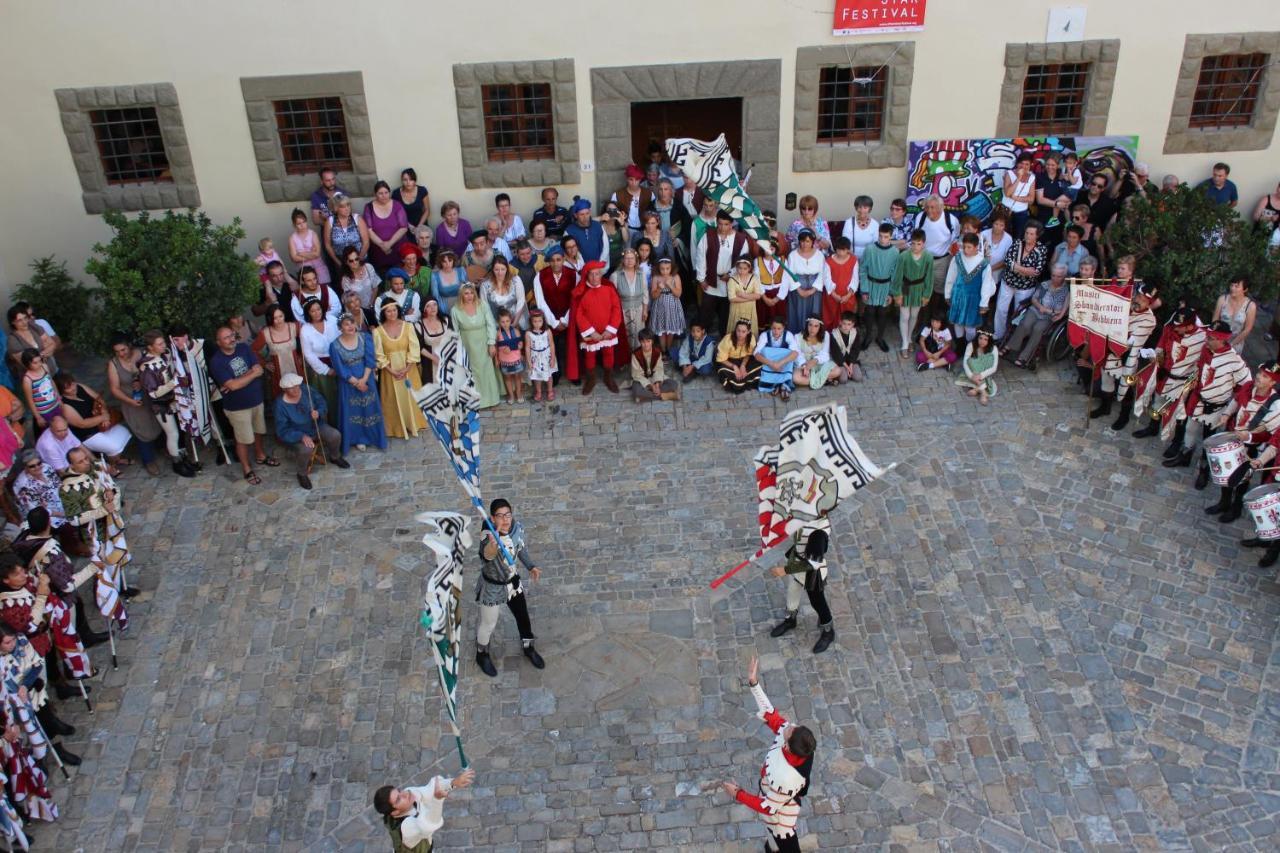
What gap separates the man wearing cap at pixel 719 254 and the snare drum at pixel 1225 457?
5.31 meters

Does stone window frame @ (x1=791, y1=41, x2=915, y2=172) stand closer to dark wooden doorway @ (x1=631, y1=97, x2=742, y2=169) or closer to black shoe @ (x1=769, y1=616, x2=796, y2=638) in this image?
dark wooden doorway @ (x1=631, y1=97, x2=742, y2=169)

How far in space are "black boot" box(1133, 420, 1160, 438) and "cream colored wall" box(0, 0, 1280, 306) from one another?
4.03 m

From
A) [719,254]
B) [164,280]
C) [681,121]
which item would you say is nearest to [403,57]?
[164,280]

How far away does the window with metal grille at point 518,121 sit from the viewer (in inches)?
568

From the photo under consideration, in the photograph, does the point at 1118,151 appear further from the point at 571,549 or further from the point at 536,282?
the point at 571,549

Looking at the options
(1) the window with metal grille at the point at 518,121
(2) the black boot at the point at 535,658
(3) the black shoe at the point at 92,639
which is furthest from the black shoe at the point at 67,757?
(1) the window with metal grille at the point at 518,121

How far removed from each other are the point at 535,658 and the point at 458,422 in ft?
7.07

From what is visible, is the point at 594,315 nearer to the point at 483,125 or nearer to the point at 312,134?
the point at 483,125

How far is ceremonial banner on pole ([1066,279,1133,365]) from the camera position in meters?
12.6

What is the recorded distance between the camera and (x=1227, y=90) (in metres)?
14.7

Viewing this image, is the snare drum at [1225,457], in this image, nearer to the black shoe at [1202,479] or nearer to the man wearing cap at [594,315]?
the black shoe at [1202,479]

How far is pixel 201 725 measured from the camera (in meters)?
9.73

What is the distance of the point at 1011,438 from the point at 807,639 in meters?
3.88

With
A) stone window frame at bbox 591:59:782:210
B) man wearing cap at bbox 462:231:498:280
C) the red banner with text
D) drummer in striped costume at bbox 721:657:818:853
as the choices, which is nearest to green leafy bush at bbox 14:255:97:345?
man wearing cap at bbox 462:231:498:280
